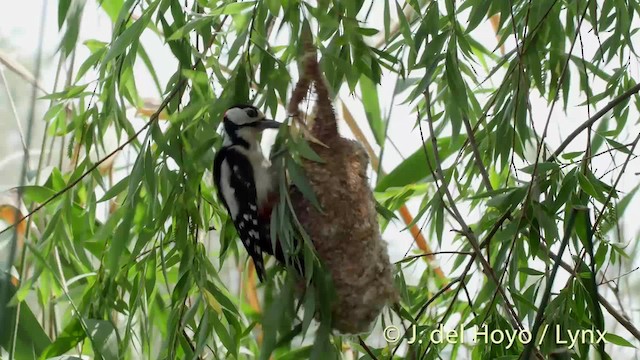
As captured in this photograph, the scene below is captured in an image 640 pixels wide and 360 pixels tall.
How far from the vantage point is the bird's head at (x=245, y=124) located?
54.6 inches

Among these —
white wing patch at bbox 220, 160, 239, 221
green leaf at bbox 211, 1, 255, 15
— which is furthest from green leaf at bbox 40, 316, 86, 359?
green leaf at bbox 211, 1, 255, 15

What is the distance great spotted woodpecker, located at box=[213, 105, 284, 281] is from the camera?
4.50ft

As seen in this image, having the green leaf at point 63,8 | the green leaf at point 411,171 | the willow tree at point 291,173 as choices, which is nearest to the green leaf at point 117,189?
the willow tree at point 291,173

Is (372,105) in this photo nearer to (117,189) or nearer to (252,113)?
(252,113)

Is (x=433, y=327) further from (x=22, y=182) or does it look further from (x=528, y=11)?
(x=22, y=182)

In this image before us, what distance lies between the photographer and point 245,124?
1452 mm

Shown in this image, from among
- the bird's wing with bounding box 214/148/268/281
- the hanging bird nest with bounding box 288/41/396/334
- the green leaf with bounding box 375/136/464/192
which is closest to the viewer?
the hanging bird nest with bounding box 288/41/396/334

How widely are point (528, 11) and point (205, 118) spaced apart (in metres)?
0.52

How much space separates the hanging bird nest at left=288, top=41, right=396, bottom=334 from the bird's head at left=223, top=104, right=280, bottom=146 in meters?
0.11

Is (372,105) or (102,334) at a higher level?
(372,105)

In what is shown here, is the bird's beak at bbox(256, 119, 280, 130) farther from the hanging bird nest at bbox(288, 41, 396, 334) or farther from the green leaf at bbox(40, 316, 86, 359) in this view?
the green leaf at bbox(40, 316, 86, 359)

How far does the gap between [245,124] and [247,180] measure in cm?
9

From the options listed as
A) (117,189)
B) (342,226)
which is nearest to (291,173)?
(342,226)

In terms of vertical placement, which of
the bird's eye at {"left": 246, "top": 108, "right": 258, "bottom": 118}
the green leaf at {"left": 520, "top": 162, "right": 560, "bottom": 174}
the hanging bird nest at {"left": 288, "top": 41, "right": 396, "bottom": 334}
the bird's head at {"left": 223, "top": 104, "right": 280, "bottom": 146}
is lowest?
the hanging bird nest at {"left": 288, "top": 41, "right": 396, "bottom": 334}
